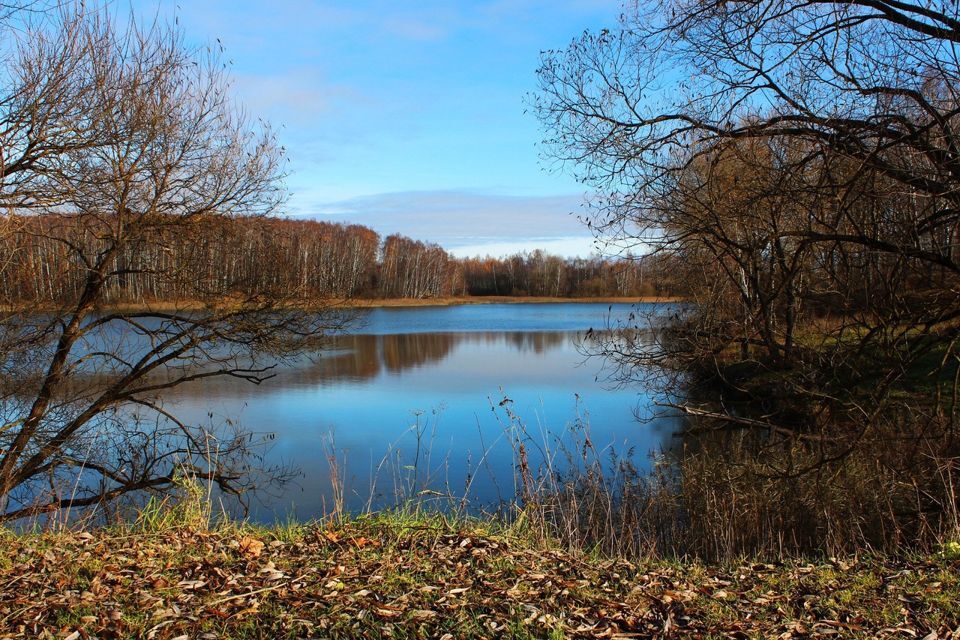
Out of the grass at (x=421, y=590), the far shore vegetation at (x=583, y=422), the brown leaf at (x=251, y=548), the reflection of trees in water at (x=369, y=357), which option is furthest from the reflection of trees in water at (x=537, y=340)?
the brown leaf at (x=251, y=548)

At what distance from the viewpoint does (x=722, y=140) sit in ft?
22.5

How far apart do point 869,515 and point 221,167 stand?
868 cm

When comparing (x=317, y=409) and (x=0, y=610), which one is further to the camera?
(x=317, y=409)

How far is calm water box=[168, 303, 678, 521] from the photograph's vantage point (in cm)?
880

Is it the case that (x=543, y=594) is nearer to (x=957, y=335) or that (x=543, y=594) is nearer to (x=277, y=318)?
(x=957, y=335)

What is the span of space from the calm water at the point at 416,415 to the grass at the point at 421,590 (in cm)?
144

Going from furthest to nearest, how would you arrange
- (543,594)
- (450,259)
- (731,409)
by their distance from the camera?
(450,259) < (731,409) < (543,594)

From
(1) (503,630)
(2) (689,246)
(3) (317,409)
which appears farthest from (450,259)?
(1) (503,630)

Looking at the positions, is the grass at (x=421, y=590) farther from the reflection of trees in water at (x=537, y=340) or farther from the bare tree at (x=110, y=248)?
the reflection of trees in water at (x=537, y=340)

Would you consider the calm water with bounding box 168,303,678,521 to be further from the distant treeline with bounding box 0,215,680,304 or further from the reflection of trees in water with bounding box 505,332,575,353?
the distant treeline with bounding box 0,215,680,304

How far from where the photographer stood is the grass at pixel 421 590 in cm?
294

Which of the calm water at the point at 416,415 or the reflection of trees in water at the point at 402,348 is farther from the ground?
the reflection of trees in water at the point at 402,348

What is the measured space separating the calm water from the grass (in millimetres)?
1435

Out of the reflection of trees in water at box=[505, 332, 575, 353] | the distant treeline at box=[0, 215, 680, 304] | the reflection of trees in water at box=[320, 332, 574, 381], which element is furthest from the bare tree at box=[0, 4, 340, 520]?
the reflection of trees in water at box=[505, 332, 575, 353]
